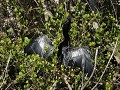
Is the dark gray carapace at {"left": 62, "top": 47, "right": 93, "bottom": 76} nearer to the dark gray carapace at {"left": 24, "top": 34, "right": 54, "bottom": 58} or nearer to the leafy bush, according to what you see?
the leafy bush

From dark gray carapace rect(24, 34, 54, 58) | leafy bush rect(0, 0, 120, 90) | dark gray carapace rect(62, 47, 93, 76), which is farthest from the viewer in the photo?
dark gray carapace rect(24, 34, 54, 58)

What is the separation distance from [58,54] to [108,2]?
1.47 metres

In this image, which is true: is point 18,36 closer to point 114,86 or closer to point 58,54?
point 58,54

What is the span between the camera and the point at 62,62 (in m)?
4.48

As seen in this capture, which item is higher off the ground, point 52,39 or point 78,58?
point 52,39

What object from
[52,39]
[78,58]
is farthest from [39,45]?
[78,58]

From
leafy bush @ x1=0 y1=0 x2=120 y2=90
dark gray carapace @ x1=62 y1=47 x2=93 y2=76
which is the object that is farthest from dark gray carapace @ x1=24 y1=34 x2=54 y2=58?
dark gray carapace @ x1=62 y1=47 x2=93 y2=76

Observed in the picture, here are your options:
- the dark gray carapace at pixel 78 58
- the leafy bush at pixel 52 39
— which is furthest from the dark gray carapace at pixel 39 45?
the dark gray carapace at pixel 78 58

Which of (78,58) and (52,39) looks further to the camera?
(52,39)

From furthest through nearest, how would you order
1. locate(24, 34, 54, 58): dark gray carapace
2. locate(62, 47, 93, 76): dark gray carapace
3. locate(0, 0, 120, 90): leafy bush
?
locate(24, 34, 54, 58): dark gray carapace
locate(62, 47, 93, 76): dark gray carapace
locate(0, 0, 120, 90): leafy bush

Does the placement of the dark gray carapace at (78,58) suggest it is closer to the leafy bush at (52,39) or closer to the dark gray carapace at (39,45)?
the leafy bush at (52,39)

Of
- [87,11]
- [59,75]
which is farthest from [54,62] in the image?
[87,11]

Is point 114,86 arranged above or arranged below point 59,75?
below

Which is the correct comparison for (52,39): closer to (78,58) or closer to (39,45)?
(39,45)
